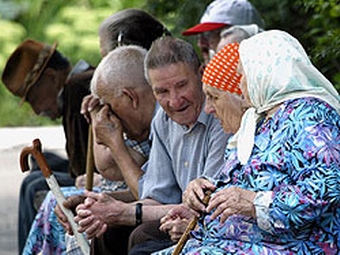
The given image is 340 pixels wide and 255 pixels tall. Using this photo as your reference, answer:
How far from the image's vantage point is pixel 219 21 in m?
6.89

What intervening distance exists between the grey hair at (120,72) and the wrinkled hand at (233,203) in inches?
60.6

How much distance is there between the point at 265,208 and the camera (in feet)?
13.0

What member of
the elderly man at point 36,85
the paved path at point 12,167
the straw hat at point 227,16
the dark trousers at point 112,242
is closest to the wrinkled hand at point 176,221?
the dark trousers at point 112,242

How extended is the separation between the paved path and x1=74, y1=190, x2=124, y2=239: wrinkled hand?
360 centimetres

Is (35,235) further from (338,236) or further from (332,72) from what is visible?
(338,236)

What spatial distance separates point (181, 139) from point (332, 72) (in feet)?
6.92

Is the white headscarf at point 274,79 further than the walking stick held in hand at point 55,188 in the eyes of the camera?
No

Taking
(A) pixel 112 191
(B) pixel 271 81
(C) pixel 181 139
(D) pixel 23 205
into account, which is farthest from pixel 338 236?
(D) pixel 23 205

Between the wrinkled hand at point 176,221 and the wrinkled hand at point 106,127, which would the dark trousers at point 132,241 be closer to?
the wrinkled hand at point 176,221

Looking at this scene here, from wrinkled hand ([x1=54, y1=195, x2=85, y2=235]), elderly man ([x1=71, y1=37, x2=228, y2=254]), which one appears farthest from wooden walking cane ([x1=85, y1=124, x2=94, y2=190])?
elderly man ([x1=71, y1=37, x2=228, y2=254])

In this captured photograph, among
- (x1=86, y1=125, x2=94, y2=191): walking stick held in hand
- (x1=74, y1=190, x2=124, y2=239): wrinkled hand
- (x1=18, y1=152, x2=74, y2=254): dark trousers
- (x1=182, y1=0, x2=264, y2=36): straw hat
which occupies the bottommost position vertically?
(x1=18, y1=152, x2=74, y2=254): dark trousers

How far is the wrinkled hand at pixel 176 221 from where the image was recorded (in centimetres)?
461

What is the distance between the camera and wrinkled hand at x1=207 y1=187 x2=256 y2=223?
4004mm

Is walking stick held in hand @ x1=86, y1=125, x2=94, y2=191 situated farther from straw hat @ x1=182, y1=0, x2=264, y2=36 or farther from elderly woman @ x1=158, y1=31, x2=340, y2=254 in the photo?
elderly woman @ x1=158, y1=31, x2=340, y2=254
